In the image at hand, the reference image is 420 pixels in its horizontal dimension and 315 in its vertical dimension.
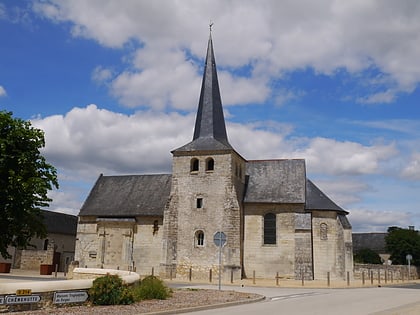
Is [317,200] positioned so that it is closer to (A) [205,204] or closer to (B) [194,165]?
(A) [205,204]

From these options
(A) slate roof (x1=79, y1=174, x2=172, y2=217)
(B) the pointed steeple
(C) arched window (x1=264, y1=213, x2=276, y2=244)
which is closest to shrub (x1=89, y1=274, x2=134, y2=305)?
(B) the pointed steeple

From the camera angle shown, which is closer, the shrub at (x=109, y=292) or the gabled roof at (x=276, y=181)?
the shrub at (x=109, y=292)

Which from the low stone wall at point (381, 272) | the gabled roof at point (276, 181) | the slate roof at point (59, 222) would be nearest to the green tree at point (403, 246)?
the low stone wall at point (381, 272)

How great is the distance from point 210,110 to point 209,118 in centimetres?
59

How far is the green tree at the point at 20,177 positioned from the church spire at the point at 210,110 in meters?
15.7

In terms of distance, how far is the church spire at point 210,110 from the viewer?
3300 cm

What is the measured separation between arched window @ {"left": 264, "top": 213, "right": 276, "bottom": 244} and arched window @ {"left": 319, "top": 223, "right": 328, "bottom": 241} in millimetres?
3177

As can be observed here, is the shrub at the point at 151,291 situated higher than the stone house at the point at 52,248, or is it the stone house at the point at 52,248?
the stone house at the point at 52,248

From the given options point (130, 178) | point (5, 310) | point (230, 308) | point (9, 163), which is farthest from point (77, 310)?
point (130, 178)

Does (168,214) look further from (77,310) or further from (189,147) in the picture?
(77,310)

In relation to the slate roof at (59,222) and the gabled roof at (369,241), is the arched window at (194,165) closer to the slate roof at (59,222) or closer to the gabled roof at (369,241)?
the slate roof at (59,222)

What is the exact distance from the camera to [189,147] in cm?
3253

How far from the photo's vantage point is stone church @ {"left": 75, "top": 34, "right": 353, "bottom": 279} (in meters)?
30.4

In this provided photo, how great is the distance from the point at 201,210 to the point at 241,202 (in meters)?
3.18
